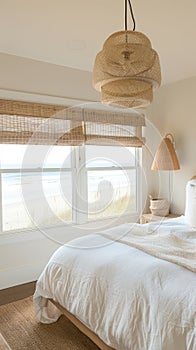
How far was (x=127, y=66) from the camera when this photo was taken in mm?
1558

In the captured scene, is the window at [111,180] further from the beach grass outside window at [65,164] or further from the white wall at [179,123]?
the white wall at [179,123]

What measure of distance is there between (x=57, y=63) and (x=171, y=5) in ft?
5.05

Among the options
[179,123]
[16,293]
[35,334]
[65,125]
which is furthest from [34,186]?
[179,123]

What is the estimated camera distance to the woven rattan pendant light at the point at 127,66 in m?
1.56

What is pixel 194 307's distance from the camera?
1.30 meters

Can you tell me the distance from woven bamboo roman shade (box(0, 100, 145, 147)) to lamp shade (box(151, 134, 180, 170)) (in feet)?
1.54

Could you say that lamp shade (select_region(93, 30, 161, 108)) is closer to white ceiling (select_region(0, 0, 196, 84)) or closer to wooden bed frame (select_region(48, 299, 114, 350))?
white ceiling (select_region(0, 0, 196, 84))

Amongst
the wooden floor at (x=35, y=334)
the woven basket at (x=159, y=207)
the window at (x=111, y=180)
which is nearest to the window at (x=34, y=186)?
the window at (x=111, y=180)

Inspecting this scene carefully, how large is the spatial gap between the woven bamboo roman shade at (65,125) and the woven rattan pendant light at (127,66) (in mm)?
1545

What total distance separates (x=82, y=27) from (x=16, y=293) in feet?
8.49

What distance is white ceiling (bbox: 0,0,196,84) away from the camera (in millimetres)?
2074

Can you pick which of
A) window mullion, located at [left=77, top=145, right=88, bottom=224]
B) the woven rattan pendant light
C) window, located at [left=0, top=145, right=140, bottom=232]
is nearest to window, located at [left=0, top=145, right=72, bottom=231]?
window, located at [left=0, top=145, right=140, bottom=232]

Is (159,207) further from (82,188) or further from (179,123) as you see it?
(179,123)

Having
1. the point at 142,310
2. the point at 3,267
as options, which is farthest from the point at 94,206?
the point at 142,310
